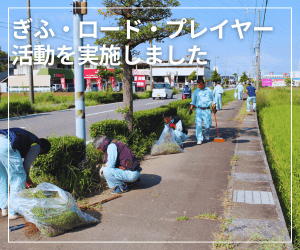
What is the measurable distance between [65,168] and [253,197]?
298 centimetres

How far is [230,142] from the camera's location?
30.7 ft

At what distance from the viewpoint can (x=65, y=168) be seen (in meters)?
5.00

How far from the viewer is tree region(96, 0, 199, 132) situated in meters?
7.08

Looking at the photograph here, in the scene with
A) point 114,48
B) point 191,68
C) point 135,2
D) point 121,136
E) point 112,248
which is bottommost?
point 112,248

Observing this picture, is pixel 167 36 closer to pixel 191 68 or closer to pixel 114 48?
pixel 114 48

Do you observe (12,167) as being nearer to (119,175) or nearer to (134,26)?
(119,175)

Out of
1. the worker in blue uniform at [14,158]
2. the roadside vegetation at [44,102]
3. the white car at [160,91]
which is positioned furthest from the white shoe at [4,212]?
the white car at [160,91]

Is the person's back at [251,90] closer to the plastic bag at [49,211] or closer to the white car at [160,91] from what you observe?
the plastic bag at [49,211]

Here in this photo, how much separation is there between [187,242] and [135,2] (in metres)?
5.86

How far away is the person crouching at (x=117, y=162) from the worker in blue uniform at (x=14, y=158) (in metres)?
0.99

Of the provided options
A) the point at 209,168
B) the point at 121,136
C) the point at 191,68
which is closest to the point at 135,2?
the point at 121,136

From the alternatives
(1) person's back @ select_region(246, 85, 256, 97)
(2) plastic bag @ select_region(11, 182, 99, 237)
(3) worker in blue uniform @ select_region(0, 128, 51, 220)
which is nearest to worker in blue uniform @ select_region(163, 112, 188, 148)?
(3) worker in blue uniform @ select_region(0, 128, 51, 220)

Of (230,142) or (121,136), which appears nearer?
(121,136)

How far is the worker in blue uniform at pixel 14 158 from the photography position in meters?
3.83
